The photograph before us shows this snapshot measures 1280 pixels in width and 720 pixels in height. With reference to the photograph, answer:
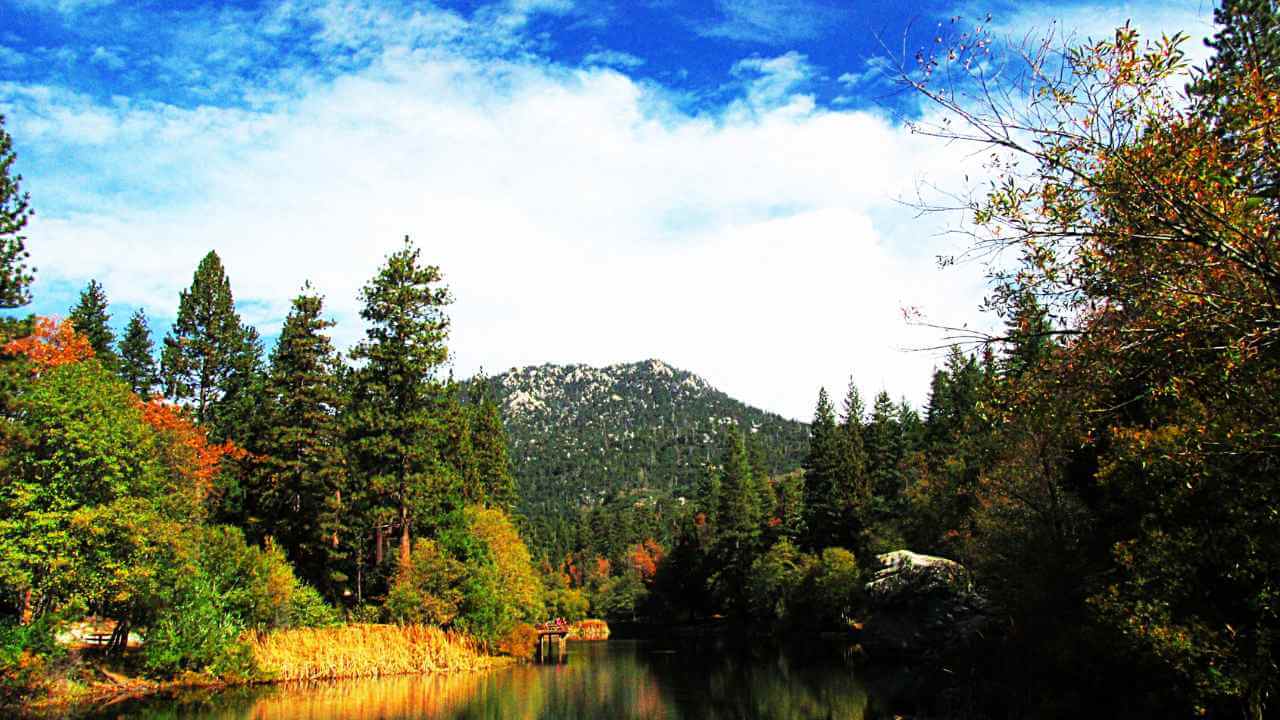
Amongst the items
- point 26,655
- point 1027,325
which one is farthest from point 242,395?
point 1027,325

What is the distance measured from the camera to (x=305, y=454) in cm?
4238

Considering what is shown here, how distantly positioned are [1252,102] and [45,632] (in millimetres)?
27875

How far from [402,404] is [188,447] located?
1195 centimetres

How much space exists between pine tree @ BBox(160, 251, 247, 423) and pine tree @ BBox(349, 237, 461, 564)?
2126 cm

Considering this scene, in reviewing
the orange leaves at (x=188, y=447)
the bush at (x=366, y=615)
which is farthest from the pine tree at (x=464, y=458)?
the bush at (x=366, y=615)

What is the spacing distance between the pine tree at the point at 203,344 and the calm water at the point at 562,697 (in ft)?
110

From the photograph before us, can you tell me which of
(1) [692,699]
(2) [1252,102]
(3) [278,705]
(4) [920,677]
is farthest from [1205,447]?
(3) [278,705]

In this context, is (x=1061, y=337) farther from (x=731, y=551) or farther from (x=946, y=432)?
(x=731, y=551)

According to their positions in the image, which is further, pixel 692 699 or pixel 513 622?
pixel 513 622

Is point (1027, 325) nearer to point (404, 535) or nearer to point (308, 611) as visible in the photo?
point (308, 611)

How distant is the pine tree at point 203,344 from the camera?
2190 inches

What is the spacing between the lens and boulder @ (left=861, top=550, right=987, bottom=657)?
3328 cm

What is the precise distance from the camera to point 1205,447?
9.34 metres

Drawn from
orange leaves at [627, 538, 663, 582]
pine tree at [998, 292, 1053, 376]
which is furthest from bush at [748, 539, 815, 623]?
pine tree at [998, 292, 1053, 376]
